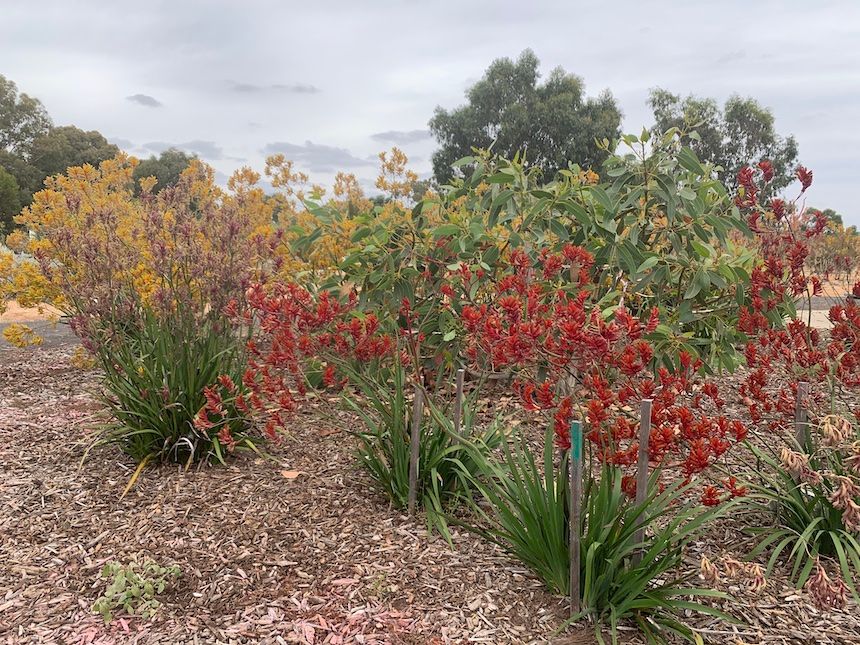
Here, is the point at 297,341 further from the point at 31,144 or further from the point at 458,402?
the point at 31,144

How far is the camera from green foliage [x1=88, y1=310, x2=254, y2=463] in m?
3.47

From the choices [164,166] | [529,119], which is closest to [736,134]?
[529,119]

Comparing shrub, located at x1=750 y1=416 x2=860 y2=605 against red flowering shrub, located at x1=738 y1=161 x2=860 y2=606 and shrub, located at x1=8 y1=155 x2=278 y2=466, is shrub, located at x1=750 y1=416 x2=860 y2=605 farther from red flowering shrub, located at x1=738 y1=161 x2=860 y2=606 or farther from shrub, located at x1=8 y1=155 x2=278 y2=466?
shrub, located at x1=8 y1=155 x2=278 y2=466

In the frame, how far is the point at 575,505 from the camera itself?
209 cm

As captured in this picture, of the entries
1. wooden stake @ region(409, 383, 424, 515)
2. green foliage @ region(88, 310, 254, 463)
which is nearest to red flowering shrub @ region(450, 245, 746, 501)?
wooden stake @ region(409, 383, 424, 515)

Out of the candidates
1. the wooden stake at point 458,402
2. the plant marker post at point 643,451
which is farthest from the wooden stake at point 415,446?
the plant marker post at point 643,451

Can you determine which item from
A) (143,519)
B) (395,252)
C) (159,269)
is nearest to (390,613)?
(143,519)

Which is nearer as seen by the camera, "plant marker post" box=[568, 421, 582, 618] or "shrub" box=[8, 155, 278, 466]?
"plant marker post" box=[568, 421, 582, 618]

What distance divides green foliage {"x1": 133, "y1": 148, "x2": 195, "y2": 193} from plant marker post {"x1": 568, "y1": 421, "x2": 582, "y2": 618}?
32.2m

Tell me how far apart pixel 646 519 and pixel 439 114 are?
29.0 m

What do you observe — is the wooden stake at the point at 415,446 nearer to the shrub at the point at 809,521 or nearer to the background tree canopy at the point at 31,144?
the shrub at the point at 809,521

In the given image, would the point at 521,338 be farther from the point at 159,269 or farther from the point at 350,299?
the point at 159,269

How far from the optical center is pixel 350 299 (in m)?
3.50

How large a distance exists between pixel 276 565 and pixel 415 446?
28.5 inches
